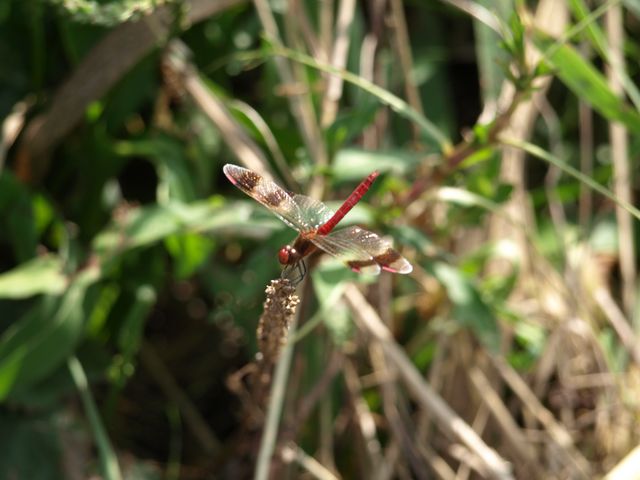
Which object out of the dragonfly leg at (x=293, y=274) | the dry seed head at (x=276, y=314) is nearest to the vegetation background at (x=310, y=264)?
the dry seed head at (x=276, y=314)

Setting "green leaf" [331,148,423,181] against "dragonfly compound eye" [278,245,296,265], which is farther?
"green leaf" [331,148,423,181]

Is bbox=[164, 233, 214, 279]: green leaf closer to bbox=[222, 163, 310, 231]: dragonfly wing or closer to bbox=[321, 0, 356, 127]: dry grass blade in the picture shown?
bbox=[321, 0, 356, 127]: dry grass blade

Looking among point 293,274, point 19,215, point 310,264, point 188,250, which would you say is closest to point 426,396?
point 310,264

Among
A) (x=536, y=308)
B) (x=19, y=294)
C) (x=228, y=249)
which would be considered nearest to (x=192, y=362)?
(x=228, y=249)

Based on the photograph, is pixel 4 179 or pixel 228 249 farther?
pixel 228 249

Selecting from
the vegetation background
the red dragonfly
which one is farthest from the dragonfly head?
the vegetation background

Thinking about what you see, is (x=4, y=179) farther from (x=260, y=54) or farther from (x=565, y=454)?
(x=565, y=454)

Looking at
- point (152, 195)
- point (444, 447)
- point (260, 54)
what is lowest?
point (444, 447)
